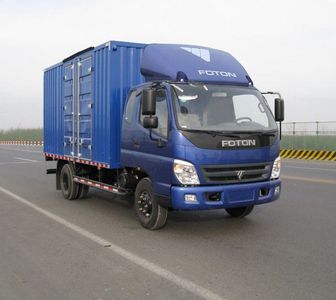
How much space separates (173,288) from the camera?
15.6ft

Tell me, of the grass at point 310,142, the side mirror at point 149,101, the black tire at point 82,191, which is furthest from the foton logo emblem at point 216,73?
the grass at point 310,142

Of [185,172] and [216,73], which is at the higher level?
[216,73]

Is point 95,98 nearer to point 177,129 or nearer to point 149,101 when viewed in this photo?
point 149,101

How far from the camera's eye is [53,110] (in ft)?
37.3

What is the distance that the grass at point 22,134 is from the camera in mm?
66613

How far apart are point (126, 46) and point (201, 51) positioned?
1415 mm

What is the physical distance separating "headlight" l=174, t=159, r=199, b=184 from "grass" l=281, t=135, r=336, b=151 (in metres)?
25.3

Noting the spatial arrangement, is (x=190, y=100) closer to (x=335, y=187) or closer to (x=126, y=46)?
(x=126, y=46)

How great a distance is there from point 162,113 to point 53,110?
16.7ft

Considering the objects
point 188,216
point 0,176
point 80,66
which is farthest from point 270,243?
point 0,176

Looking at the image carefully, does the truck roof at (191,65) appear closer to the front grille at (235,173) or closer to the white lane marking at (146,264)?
the front grille at (235,173)

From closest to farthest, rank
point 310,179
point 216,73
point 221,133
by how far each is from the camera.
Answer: point 221,133, point 216,73, point 310,179

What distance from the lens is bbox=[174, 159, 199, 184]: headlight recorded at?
21.6 feet

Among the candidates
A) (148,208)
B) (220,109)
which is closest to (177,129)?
(220,109)
